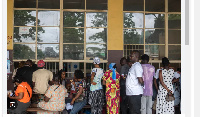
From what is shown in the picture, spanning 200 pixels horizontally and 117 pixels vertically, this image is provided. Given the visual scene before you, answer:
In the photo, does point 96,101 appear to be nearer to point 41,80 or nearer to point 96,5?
point 41,80

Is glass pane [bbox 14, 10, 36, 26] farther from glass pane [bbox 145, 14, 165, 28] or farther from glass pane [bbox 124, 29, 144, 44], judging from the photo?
glass pane [bbox 145, 14, 165, 28]

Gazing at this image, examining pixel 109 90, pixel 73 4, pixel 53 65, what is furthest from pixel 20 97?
pixel 73 4

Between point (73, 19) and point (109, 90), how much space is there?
2.48 m

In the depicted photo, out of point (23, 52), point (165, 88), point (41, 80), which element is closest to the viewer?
point (165, 88)

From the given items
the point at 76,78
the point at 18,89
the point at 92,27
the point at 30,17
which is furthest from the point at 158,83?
the point at 30,17

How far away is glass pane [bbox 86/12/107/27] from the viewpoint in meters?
6.92

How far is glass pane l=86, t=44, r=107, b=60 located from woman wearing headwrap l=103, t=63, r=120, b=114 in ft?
5.18

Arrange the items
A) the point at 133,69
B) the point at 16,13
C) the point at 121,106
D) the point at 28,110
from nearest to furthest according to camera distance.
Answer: the point at 133,69 < the point at 28,110 < the point at 121,106 < the point at 16,13

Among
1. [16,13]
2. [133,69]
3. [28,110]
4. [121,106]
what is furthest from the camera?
[16,13]

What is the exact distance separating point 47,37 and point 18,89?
2.25 metres

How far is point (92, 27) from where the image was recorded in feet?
22.7

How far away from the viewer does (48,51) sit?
6.81 meters

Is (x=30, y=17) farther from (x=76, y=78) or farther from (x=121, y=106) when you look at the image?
(x=121, y=106)

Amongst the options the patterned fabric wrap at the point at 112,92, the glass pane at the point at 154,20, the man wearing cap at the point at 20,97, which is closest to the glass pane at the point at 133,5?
the glass pane at the point at 154,20
